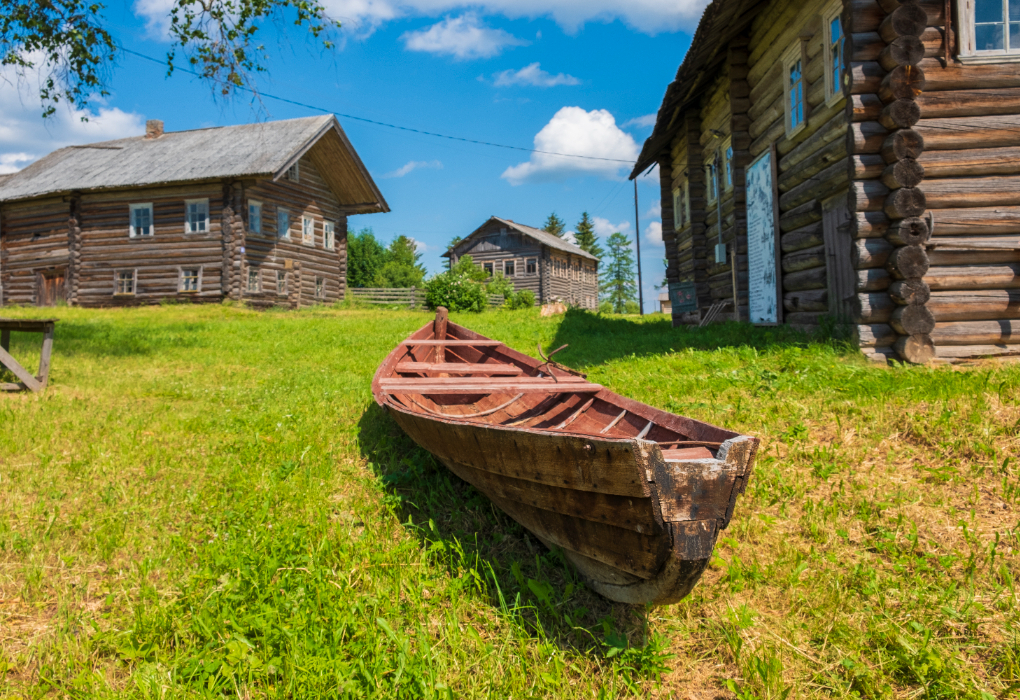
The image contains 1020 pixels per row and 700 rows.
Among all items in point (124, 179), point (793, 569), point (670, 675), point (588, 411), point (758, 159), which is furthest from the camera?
point (124, 179)

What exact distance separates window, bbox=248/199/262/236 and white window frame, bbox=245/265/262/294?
1275 mm

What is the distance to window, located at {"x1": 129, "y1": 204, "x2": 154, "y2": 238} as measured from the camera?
832 inches

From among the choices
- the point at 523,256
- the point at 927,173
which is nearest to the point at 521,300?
the point at 523,256

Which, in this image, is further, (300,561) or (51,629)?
(300,561)

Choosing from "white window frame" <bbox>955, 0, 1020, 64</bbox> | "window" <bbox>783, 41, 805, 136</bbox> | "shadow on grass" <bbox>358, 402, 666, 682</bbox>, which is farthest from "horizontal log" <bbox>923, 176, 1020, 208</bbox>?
"shadow on grass" <bbox>358, 402, 666, 682</bbox>

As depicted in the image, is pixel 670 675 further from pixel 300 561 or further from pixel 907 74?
pixel 907 74

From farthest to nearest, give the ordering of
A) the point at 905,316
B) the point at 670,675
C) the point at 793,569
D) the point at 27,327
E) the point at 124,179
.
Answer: the point at 124,179, the point at 27,327, the point at 905,316, the point at 793,569, the point at 670,675

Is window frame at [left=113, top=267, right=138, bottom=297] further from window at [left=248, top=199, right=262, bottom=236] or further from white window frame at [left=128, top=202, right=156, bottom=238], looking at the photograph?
window at [left=248, top=199, right=262, bottom=236]

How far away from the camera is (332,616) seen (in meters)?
2.96

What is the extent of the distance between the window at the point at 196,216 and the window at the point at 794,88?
19.0 meters

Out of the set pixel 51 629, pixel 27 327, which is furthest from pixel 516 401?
pixel 27 327

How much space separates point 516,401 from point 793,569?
245 centimetres

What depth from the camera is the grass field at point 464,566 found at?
8.87 feet

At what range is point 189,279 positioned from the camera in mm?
20797
